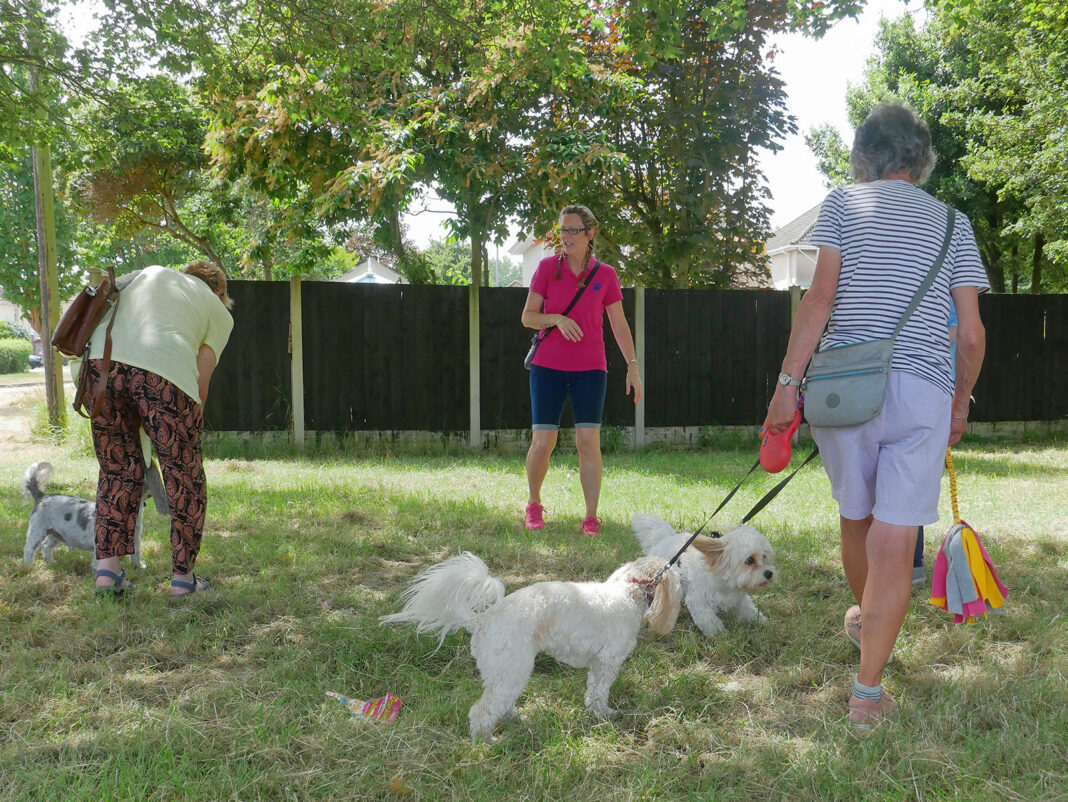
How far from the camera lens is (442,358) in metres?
9.06

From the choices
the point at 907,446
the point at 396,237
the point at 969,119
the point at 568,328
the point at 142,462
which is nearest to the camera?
the point at 907,446

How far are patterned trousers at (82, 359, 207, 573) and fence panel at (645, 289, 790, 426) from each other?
254 inches

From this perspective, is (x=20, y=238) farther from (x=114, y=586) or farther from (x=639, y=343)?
(x=114, y=586)

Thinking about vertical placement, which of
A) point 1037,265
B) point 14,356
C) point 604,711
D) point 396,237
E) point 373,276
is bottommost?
point 604,711

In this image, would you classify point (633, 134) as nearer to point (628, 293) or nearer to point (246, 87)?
point (628, 293)

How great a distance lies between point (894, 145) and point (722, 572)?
1.74 metres

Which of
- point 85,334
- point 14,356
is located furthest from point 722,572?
point 14,356

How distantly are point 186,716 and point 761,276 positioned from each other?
1095cm

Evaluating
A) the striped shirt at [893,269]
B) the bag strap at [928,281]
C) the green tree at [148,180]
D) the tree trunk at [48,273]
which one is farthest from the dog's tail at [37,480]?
the tree trunk at [48,273]

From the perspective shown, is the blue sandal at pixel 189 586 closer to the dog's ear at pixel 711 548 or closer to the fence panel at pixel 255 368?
the dog's ear at pixel 711 548

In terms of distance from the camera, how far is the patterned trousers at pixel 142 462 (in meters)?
3.63

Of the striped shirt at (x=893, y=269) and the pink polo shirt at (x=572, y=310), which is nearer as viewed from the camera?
the striped shirt at (x=893, y=269)

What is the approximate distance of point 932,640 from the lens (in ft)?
10.6

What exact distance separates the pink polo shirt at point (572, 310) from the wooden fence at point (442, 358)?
4.04 metres
